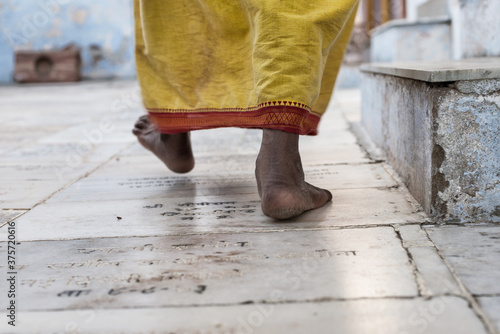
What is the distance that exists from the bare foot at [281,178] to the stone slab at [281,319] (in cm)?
50

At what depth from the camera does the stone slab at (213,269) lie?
1040mm

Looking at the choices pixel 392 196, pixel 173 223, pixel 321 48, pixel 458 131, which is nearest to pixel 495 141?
pixel 458 131

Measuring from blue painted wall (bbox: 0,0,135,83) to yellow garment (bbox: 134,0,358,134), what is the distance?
985 cm

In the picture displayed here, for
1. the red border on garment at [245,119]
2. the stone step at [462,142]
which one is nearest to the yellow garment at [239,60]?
the red border on garment at [245,119]

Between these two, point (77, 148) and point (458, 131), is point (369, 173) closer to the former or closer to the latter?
point (458, 131)

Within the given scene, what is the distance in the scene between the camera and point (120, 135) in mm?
3453

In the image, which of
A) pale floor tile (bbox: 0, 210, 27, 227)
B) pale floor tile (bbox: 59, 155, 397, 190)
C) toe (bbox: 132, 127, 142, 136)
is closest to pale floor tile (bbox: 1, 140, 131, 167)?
pale floor tile (bbox: 59, 155, 397, 190)

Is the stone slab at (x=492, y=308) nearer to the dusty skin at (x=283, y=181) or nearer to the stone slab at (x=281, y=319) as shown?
the stone slab at (x=281, y=319)

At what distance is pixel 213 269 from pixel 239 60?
72cm

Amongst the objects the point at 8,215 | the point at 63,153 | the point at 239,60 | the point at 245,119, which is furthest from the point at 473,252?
the point at 63,153

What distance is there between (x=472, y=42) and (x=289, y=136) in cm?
209

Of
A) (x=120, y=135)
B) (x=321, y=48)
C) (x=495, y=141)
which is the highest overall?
(x=321, y=48)

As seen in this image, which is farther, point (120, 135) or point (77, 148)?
point (120, 135)

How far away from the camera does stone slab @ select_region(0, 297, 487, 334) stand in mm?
899
